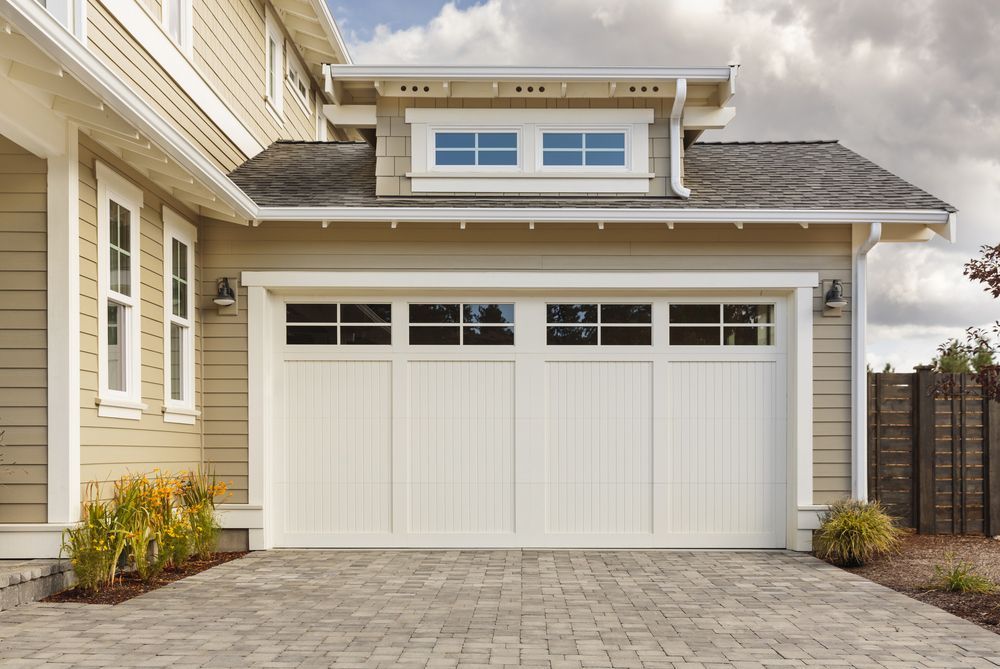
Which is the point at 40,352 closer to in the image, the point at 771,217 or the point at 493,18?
the point at 771,217

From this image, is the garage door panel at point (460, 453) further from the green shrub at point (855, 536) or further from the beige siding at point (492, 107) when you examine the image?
the green shrub at point (855, 536)

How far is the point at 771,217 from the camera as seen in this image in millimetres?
8344

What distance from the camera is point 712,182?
9.34 meters

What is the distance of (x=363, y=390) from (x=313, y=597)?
2.78 metres

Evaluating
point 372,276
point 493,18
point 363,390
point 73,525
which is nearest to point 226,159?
point 372,276

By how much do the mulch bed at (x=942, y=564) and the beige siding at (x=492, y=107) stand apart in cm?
398

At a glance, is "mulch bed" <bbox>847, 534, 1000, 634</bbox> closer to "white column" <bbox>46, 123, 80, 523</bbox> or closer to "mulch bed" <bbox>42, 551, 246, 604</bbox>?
"mulch bed" <bbox>42, 551, 246, 604</bbox>

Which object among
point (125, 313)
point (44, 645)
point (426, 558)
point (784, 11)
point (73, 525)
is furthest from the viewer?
point (784, 11)

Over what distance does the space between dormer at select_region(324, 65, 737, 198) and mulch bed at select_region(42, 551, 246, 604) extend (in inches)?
150

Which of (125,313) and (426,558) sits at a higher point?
(125,313)

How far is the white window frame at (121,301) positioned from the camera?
21.4ft

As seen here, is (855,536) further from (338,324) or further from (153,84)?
(153,84)

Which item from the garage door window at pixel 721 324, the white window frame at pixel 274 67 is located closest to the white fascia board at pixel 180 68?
the white window frame at pixel 274 67

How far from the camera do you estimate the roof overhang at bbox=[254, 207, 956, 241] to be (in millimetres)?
8336
